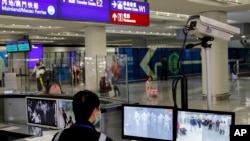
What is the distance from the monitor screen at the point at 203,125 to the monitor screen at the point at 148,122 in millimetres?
86

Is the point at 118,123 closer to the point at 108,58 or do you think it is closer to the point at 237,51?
the point at 108,58

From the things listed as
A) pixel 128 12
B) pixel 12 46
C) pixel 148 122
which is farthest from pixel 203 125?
pixel 12 46

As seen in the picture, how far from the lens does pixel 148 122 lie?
321cm

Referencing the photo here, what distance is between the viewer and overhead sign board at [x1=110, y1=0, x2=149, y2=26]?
634 cm

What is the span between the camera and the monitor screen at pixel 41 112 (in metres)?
4.38

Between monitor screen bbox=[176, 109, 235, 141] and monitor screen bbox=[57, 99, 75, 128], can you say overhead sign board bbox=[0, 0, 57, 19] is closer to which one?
monitor screen bbox=[57, 99, 75, 128]

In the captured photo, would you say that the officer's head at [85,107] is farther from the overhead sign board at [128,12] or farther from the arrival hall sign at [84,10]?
the overhead sign board at [128,12]

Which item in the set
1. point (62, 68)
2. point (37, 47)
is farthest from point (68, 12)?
point (37, 47)

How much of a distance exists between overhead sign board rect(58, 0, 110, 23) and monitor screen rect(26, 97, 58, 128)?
4.85 feet

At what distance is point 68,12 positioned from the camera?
555 cm

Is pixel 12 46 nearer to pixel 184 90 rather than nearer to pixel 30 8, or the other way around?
pixel 30 8

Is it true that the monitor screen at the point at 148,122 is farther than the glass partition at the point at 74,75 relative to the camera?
No

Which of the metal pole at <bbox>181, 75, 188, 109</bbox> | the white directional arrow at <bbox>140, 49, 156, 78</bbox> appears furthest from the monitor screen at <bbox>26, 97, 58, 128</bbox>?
the white directional arrow at <bbox>140, 49, 156, 78</bbox>

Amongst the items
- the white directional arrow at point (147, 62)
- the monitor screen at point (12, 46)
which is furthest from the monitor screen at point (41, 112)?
the white directional arrow at point (147, 62)
